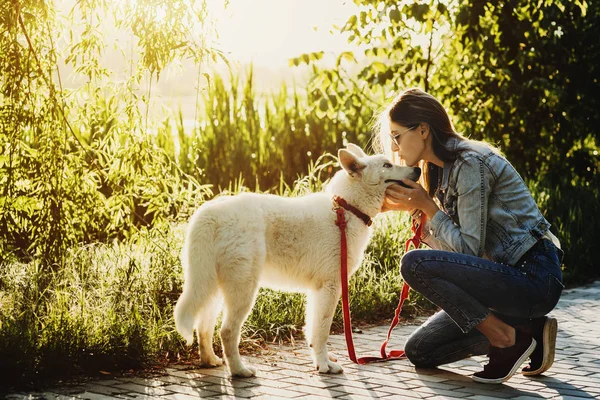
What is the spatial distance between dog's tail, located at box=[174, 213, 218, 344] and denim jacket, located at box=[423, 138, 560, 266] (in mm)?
1368

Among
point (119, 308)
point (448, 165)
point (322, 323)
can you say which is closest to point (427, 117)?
point (448, 165)

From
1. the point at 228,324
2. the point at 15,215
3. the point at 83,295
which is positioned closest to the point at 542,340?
the point at 228,324

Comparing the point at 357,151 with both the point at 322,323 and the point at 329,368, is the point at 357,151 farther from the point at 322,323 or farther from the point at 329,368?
the point at 329,368

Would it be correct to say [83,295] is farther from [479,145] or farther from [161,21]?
[479,145]

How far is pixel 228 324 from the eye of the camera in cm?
485

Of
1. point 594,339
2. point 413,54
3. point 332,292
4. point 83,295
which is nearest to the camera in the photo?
point 332,292

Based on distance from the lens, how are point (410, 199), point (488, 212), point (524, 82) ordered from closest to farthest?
point (488, 212)
point (410, 199)
point (524, 82)

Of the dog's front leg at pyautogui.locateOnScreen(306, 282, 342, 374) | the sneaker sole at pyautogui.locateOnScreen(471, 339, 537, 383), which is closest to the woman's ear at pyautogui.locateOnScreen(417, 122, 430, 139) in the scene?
the dog's front leg at pyautogui.locateOnScreen(306, 282, 342, 374)

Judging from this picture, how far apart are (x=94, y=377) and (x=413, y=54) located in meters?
6.96

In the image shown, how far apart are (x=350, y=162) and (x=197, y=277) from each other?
131cm

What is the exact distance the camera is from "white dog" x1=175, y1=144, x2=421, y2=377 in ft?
15.8

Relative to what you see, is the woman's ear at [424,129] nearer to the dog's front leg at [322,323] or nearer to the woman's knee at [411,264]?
the woman's knee at [411,264]

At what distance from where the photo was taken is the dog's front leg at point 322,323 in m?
5.09

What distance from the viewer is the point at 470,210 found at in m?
4.72
